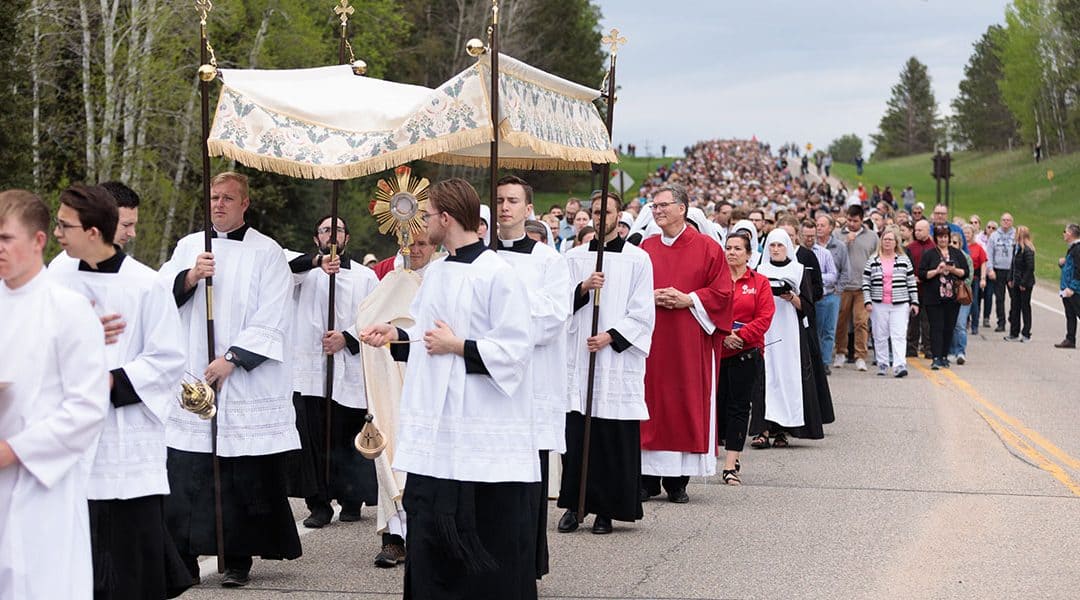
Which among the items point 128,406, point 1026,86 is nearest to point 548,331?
point 128,406

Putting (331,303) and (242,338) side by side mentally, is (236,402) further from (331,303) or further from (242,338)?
(331,303)

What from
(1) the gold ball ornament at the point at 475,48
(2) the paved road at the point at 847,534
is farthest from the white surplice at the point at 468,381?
(2) the paved road at the point at 847,534

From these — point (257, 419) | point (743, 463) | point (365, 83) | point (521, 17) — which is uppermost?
point (521, 17)

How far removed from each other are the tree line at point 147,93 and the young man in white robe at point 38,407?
1932 cm

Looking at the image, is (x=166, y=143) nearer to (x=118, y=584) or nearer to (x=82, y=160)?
(x=82, y=160)

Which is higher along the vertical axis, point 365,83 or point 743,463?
point 365,83

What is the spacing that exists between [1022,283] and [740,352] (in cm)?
1442

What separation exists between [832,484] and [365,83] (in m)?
5.09

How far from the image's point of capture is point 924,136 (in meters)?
176

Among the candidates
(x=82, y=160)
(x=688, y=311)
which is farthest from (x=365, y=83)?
(x=82, y=160)

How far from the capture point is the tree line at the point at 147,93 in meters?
27.0

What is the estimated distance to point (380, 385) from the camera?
9.93 meters

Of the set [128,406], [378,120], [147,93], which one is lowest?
[128,406]

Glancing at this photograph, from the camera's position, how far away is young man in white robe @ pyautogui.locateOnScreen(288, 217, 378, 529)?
10562 mm
